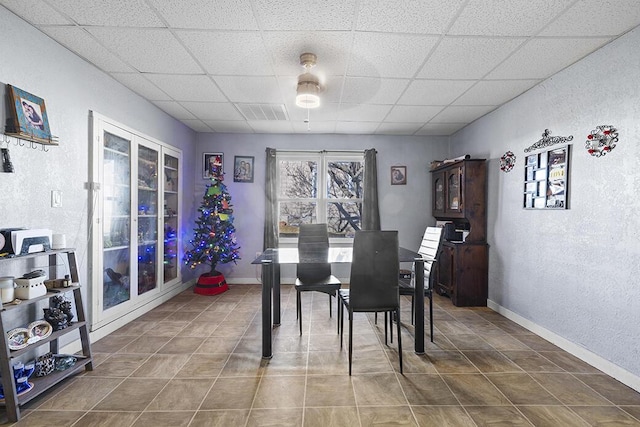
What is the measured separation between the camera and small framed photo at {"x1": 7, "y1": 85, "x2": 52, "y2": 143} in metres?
2.14

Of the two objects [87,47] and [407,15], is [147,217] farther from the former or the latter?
[407,15]

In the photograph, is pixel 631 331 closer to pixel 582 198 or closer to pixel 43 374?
pixel 582 198

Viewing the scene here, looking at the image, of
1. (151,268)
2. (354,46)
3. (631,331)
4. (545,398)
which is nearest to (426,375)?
(545,398)

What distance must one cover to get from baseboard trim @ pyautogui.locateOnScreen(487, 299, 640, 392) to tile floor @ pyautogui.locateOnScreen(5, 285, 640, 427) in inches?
2.5

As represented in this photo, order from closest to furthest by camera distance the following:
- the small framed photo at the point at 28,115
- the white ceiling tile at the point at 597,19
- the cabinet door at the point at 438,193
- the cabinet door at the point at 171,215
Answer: the white ceiling tile at the point at 597,19
the small framed photo at the point at 28,115
the cabinet door at the point at 171,215
the cabinet door at the point at 438,193

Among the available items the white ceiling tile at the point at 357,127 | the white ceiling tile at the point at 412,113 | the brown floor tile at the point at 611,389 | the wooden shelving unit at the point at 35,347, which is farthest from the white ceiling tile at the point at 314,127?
the brown floor tile at the point at 611,389

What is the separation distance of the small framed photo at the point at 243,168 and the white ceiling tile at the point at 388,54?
2.82 m

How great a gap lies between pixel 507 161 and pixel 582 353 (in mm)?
2103

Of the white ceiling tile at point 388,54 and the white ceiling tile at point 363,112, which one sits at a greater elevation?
the white ceiling tile at point 388,54

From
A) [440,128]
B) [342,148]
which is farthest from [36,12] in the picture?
[440,128]

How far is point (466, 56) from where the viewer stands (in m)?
2.71

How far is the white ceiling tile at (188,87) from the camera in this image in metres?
3.21

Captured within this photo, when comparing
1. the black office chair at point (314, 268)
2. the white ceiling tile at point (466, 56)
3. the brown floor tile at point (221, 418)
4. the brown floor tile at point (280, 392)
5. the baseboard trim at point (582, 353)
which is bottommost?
the brown floor tile at point (221, 418)

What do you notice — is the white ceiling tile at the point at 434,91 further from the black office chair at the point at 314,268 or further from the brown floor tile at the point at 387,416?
the brown floor tile at the point at 387,416
